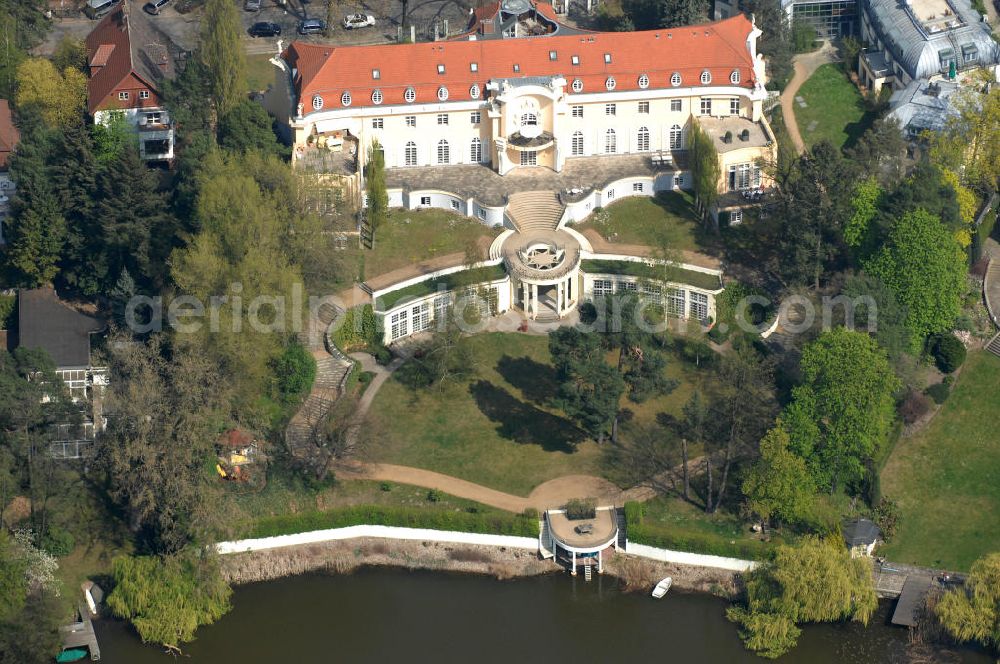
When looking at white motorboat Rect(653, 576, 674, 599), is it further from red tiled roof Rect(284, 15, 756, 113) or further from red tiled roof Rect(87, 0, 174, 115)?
red tiled roof Rect(87, 0, 174, 115)

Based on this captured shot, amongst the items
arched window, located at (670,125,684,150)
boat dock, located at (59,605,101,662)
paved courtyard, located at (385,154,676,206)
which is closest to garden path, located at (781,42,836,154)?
arched window, located at (670,125,684,150)

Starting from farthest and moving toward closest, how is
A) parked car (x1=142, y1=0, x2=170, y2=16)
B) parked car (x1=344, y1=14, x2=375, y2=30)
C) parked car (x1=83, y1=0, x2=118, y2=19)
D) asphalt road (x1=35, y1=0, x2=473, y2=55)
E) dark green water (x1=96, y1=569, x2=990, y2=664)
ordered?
parked car (x1=142, y1=0, x2=170, y2=16), parked car (x1=83, y1=0, x2=118, y2=19), parked car (x1=344, y1=14, x2=375, y2=30), asphalt road (x1=35, y1=0, x2=473, y2=55), dark green water (x1=96, y1=569, x2=990, y2=664)

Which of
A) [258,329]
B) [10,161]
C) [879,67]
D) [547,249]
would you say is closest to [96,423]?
[258,329]

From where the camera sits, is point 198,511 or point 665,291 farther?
A: point 665,291

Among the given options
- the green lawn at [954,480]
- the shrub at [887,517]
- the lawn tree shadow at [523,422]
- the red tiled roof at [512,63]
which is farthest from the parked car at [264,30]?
the shrub at [887,517]

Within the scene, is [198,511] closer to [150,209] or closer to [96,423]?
[96,423]

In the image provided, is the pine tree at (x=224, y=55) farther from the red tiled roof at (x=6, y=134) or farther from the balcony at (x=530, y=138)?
the balcony at (x=530, y=138)

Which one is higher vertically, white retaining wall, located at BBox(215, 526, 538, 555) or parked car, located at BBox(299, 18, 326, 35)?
parked car, located at BBox(299, 18, 326, 35)
